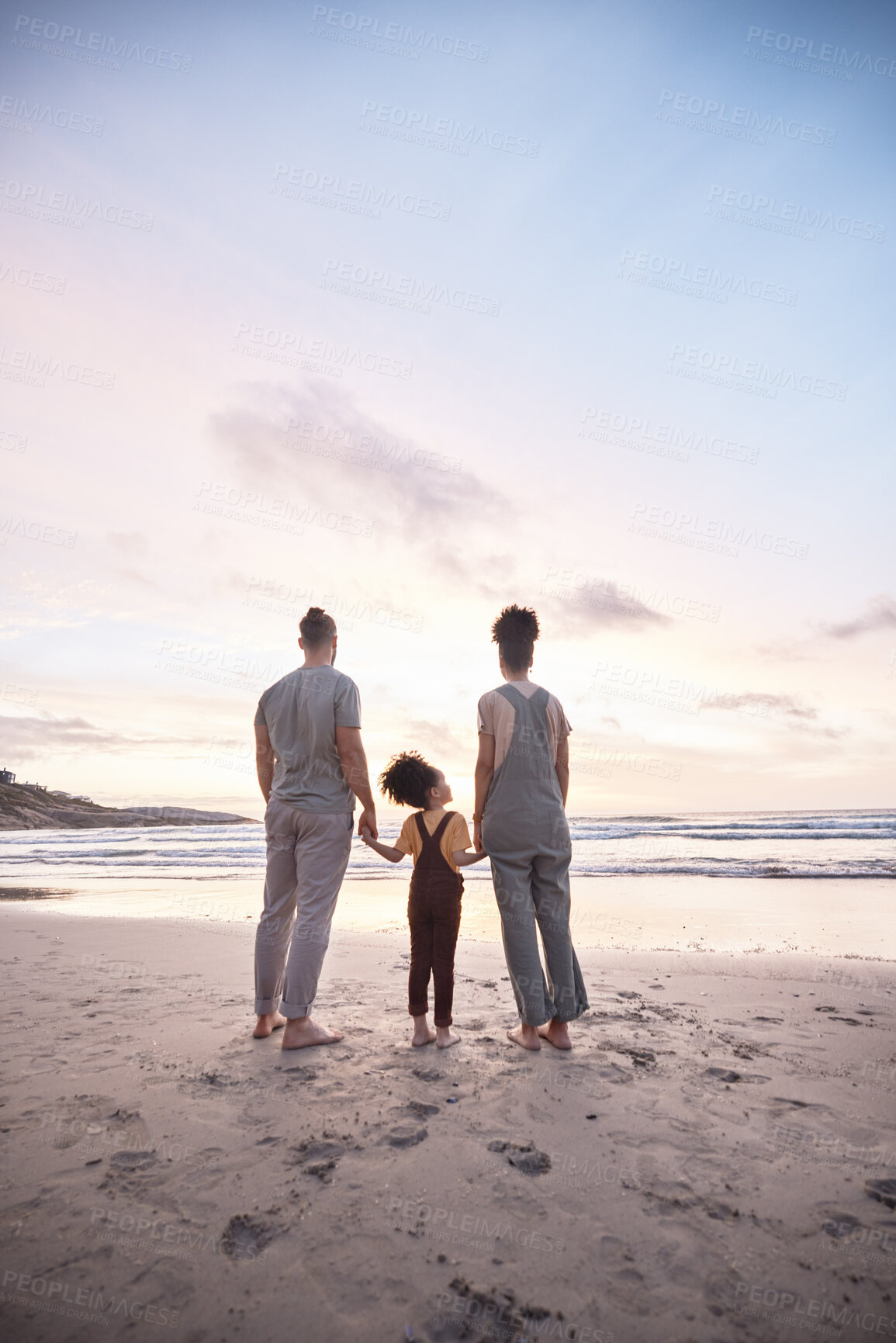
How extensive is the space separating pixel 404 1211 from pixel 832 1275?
133cm

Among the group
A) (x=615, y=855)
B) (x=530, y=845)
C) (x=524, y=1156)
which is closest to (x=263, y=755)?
(x=530, y=845)

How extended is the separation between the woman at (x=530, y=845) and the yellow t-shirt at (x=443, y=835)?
0.34 ft

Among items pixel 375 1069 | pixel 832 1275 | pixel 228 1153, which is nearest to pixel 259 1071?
pixel 375 1069

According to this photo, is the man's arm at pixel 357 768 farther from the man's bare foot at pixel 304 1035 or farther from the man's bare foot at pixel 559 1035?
the man's bare foot at pixel 559 1035

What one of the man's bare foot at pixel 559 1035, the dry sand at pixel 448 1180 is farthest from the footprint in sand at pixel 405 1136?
the man's bare foot at pixel 559 1035

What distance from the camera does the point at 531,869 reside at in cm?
380

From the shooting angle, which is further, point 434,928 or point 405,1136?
point 434,928

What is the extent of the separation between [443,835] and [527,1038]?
123 centimetres

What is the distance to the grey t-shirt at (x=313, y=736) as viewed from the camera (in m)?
3.81

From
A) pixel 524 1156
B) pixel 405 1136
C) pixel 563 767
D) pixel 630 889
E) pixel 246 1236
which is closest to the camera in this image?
pixel 246 1236

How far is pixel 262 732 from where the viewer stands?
4.10 metres

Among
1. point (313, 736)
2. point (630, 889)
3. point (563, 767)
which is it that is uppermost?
point (313, 736)

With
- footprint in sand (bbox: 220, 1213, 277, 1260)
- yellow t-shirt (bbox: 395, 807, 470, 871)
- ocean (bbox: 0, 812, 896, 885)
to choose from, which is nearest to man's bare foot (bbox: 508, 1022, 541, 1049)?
yellow t-shirt (bbox: 395, 807, 470, 871)

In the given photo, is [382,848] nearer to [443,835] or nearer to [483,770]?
[443,835]
